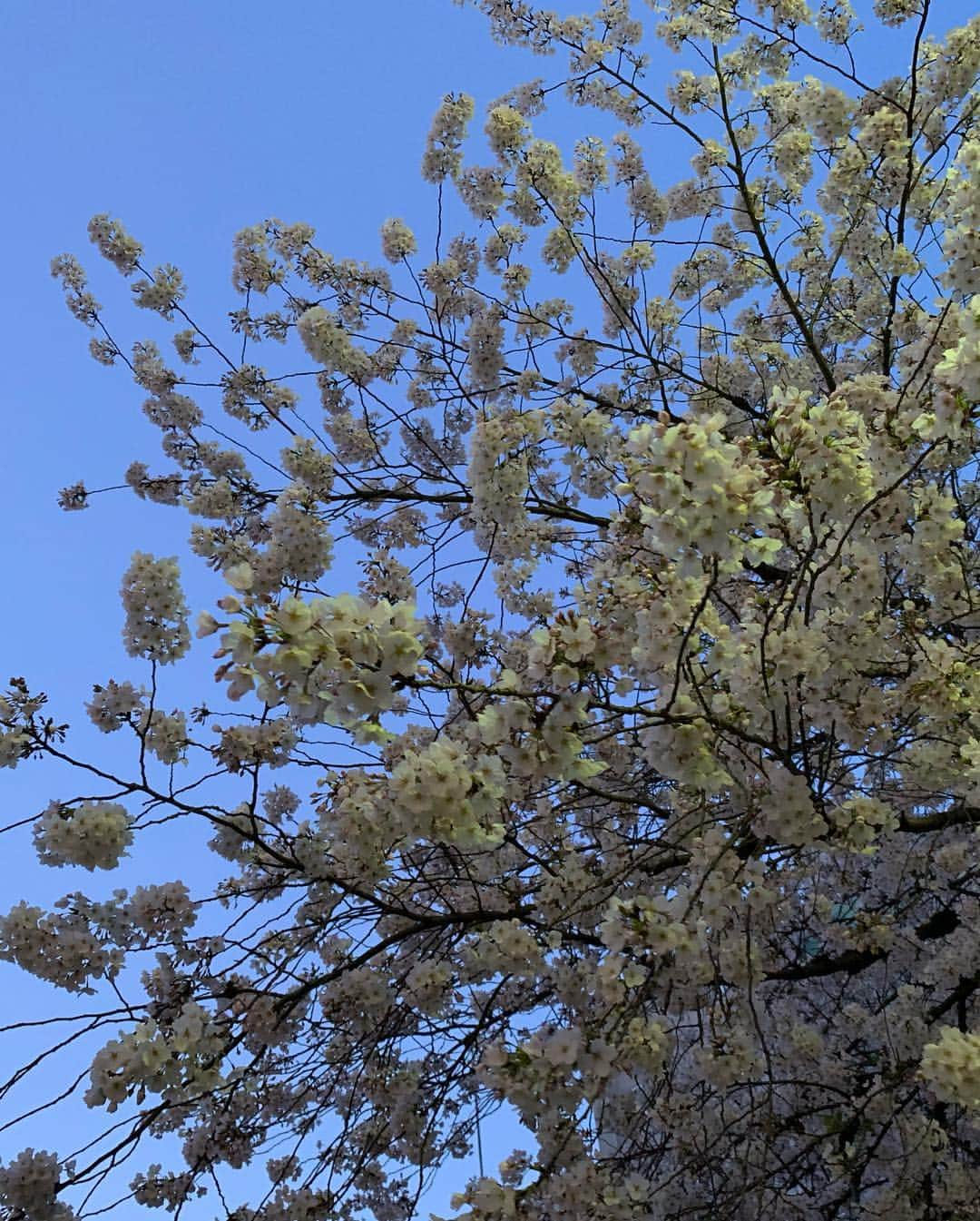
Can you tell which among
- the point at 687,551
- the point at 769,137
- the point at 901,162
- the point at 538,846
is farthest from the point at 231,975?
the point at 769,137

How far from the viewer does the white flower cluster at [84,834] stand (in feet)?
11.7

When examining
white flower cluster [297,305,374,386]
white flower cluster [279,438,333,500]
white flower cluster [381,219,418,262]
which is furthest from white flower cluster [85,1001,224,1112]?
white flower cluster [381,219,418,262]

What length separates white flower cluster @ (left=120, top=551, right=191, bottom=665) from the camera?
13.1 feet

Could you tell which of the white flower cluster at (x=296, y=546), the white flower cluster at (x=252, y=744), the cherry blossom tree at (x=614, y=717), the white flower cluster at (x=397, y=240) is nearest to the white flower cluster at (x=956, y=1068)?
the cherry blossom tree at (x=614, y=717)

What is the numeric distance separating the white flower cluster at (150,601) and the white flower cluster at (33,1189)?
1.87 meters

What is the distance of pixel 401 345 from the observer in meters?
6.90

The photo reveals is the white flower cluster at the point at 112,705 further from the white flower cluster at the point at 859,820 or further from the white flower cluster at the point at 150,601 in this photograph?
the white flower cluster at the point at 859,820

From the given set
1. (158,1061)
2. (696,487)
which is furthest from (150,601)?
(696,487)

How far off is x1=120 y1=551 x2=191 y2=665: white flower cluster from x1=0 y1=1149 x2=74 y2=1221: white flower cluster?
1867mm

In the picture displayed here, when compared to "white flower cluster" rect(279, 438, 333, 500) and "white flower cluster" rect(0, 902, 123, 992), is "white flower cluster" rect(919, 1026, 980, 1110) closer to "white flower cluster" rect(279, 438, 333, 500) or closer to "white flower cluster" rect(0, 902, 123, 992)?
"white flower cluster" rect(0, 902, 123, 992)

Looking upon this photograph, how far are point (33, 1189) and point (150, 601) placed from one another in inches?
85.1

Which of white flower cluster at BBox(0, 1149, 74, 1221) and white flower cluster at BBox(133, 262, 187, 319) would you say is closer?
white flower cluster at BBox(0, 1149, 74, 1221)

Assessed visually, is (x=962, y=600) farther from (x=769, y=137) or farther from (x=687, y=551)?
(x=769, y=137)

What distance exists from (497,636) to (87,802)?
101 inches
